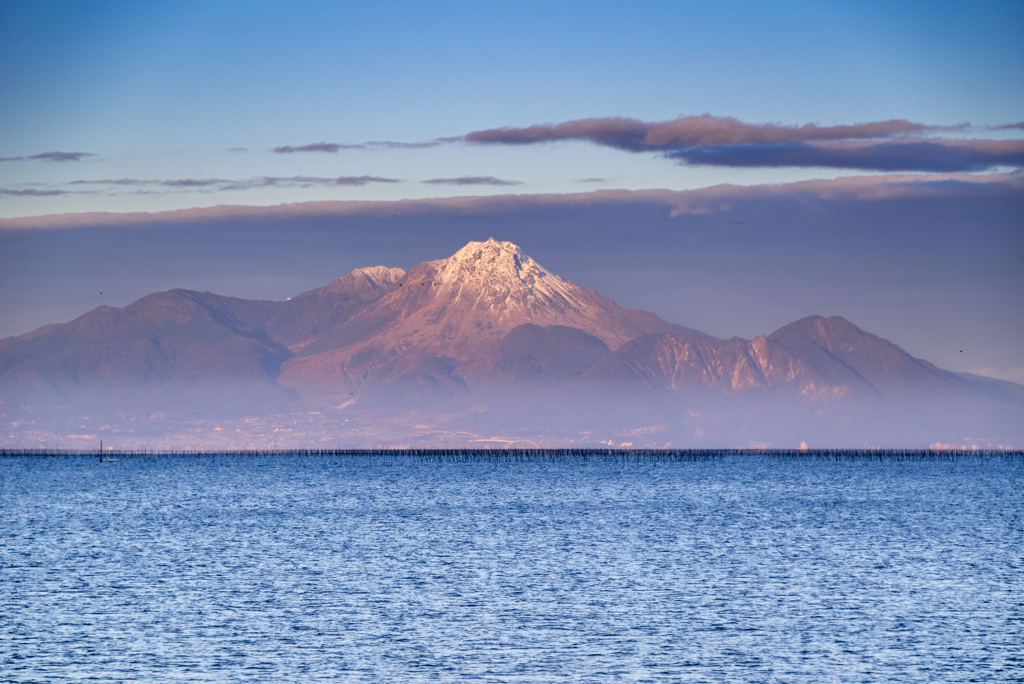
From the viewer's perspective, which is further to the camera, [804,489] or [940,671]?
[804,489]

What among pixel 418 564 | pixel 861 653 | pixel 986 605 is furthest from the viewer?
pixel 418 564

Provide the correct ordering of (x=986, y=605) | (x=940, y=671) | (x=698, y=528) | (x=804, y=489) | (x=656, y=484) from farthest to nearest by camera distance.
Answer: (x=656, y=484), (x=804, y=489), (x=698, y=528), (x=986, y=605), (x=940, y=671)

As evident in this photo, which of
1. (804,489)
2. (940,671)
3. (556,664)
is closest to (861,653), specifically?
(940,671)

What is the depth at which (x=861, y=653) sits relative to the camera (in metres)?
43.7

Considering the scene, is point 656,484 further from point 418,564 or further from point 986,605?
point 986,605

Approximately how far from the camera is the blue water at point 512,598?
41.7 m

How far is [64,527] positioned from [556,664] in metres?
73.0

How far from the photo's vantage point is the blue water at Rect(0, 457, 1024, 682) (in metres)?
41.7

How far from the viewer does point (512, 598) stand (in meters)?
57.2

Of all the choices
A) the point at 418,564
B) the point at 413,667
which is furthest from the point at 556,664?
the point at 418,564

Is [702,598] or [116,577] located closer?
[702,598]

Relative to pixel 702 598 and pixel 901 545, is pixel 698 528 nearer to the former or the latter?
pixel 901 545

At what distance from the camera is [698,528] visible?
99.6m

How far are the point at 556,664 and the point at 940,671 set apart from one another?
13409 mm
